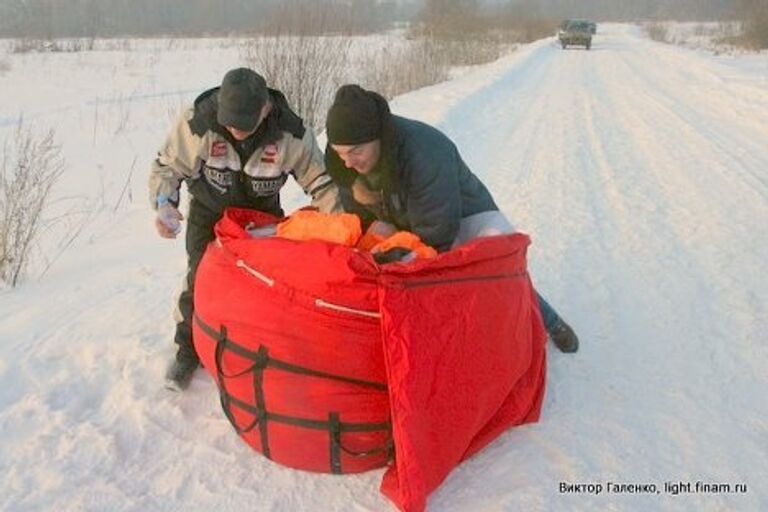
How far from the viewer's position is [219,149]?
2809mm

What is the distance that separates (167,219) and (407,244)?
3.58 feet

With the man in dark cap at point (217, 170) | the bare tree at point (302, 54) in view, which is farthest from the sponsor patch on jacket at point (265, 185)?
the bare tree at point (302, 54)

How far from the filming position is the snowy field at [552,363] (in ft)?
7.50

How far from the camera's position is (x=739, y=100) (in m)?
10.9

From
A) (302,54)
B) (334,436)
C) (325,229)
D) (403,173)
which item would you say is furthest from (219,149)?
(302,54)

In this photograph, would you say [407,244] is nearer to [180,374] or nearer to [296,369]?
[296,369]

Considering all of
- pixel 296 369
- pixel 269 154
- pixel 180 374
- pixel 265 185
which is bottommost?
pixel 180 374

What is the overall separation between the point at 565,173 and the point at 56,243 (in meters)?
4.68

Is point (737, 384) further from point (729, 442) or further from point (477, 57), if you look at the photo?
point (477, 57)

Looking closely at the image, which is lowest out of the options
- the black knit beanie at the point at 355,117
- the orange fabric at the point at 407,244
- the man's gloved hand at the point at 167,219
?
the man's gloved hand at the point at 167,219

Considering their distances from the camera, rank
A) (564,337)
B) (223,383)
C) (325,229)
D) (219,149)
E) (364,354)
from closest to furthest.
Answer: (364,354) < (223,383) < (325,229) < (219,149) < (564,337)

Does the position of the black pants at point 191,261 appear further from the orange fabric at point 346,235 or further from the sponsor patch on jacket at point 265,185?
the orange fabric at point 346,235

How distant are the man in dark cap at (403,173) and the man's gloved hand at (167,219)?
705 millimetres

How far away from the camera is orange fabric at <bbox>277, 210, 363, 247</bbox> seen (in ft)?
8.09
